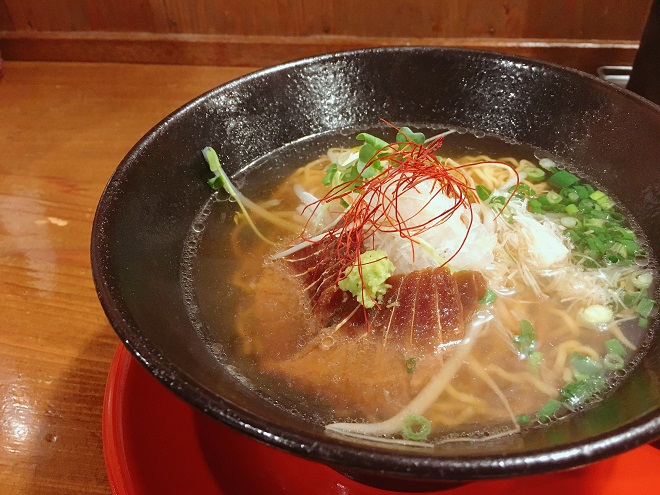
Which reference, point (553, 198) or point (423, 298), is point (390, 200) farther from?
point (553, 198)

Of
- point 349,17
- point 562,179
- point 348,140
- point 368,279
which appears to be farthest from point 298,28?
point 368,279

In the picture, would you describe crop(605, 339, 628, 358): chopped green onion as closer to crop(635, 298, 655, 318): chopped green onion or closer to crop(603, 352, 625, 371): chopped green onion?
crop(603, 352, 625, 371): chopped green onion

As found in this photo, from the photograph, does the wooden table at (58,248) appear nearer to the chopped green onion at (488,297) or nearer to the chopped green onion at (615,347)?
the chopped green onion at (488,297)

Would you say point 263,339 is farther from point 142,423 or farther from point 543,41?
point 543,41

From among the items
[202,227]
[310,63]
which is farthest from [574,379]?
[310,63]

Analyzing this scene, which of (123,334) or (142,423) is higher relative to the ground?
(123,334)

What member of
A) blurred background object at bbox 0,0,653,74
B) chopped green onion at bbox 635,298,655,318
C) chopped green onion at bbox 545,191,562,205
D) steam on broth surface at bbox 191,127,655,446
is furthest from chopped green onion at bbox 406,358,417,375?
blurred background object at bbox 0,0,653,74
